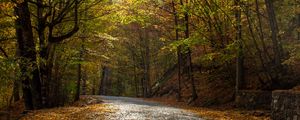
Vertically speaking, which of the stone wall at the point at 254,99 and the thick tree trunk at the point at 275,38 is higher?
the thick tree trunk at the point at 275,38

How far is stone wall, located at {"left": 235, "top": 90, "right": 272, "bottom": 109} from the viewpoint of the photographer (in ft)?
64.7

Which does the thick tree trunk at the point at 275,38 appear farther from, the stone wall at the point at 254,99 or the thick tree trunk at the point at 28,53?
the thick tree trunk at the point at 28,53

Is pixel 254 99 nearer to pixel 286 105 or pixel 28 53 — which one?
→ pixel 286 105

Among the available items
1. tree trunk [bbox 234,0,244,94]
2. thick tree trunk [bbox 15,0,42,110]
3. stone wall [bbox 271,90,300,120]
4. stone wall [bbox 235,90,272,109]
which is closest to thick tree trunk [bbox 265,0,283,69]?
tree trunk [bbox 234,0,244,94]

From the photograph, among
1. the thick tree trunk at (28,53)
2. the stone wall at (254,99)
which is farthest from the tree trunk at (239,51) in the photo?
the thick tree trunk at (28,53)

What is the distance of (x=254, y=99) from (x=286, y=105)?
627 cm

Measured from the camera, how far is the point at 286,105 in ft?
45.9

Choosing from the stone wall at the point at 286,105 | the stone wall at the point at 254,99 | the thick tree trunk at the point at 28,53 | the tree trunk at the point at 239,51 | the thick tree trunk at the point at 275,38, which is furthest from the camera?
the tree trunk at the point at 239,51

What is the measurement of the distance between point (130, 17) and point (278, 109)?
10.9 m

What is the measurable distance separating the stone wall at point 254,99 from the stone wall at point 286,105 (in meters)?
4.73

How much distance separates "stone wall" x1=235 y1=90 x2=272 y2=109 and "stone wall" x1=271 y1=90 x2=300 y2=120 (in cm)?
473

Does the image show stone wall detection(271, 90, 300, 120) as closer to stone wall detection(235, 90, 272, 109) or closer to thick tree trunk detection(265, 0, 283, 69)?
stone wall detection(235, 90, 272, 109)

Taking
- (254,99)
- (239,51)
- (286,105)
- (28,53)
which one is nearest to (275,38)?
(239,51)

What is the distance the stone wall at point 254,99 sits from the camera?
19.7m
